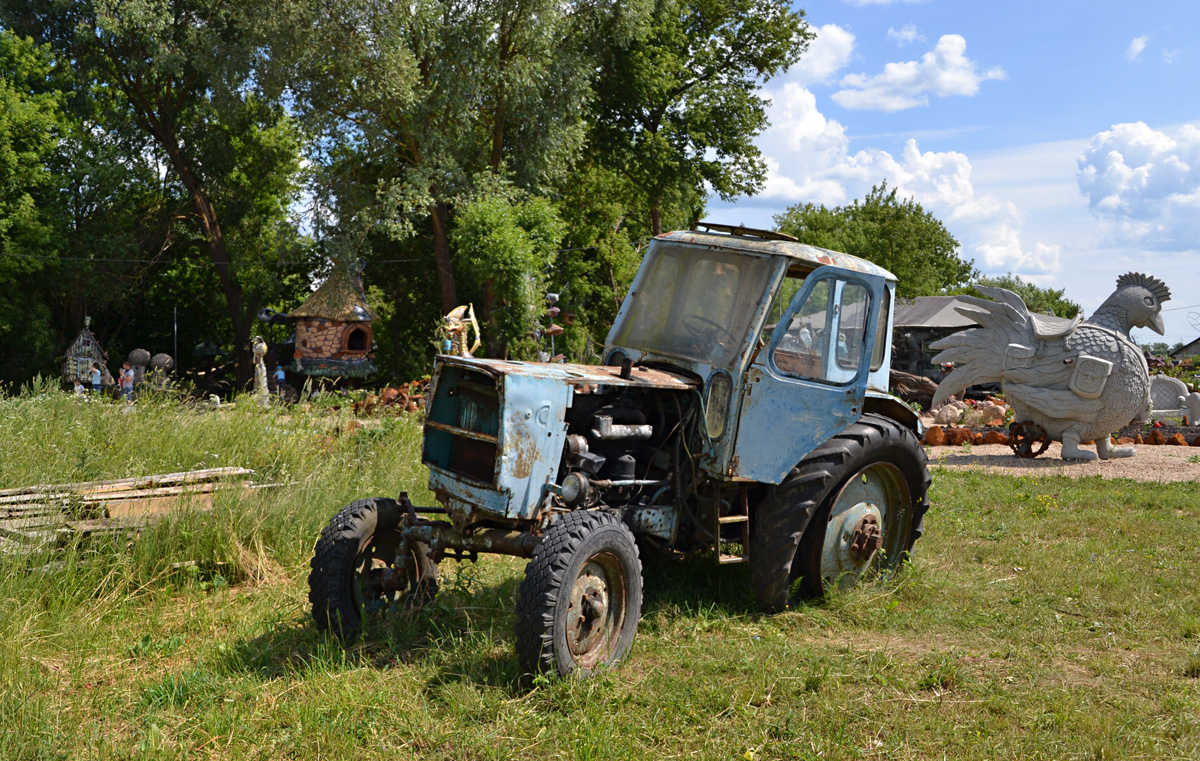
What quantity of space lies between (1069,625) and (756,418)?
224cm

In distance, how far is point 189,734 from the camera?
3.99 metres

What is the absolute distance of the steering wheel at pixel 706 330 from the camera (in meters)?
5.66

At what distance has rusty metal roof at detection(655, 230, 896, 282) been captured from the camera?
5666mm

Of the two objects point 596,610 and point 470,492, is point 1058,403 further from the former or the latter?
point 470,492

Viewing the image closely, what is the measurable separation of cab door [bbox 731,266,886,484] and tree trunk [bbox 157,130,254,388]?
80.9 feet

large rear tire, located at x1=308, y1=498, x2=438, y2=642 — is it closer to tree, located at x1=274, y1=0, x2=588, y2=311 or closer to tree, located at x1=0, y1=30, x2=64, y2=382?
tree, located at x1=274, y1=0, x2=588, y2=311

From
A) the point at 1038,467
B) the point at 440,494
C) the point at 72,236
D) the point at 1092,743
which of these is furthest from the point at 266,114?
the point at 1092,743

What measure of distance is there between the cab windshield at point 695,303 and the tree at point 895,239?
144 feet

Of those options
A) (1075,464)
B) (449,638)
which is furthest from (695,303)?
(1075,464)

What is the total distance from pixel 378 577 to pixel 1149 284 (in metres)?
13.1

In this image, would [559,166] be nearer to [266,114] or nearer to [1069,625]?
[266,114]

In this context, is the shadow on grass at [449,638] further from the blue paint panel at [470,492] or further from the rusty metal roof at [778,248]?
the rusty metal roof at [778,248]

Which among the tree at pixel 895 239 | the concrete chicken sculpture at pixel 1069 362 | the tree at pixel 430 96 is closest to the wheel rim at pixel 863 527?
the concrete chicken sculpture at pixel 1069 362

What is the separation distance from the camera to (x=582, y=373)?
5.07 m
